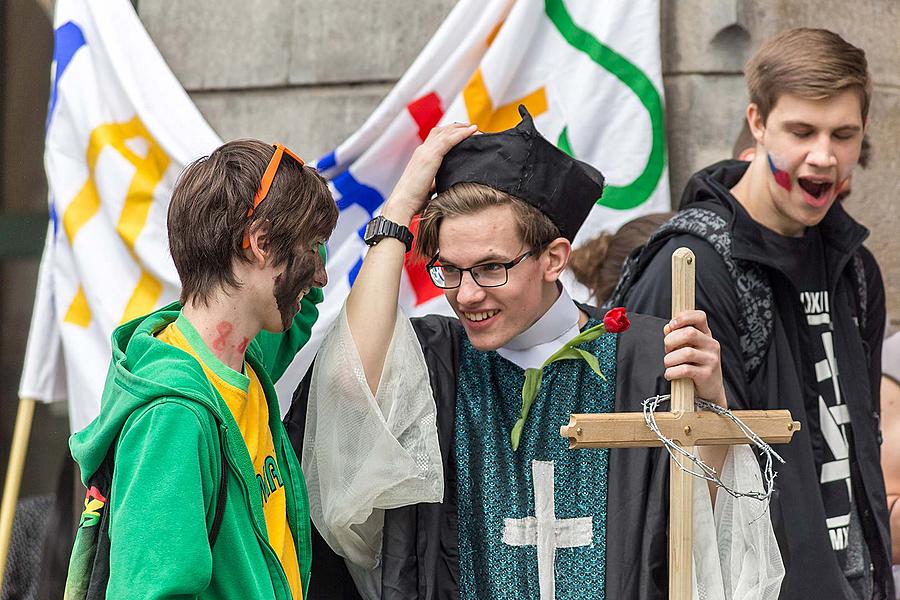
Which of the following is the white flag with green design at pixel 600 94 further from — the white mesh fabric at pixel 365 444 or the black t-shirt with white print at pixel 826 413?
the white mesh fabric at pixel 365 444

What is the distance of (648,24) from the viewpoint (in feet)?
11.6

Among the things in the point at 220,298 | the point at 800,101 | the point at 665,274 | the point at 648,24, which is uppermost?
the point at 648,24

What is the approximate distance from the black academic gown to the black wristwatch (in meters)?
0.21

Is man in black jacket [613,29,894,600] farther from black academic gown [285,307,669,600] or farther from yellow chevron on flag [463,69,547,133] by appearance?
yellow chevron on flag [463,69,547,133]

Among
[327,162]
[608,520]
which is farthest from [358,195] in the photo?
[608,520]

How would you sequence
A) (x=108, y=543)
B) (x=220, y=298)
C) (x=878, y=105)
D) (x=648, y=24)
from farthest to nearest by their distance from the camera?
(x=878, y=105), (x=648, y=24), (x=220, y=298), (x=108, y=543)

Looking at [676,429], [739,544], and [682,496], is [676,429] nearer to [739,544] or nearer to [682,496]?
[682,496]

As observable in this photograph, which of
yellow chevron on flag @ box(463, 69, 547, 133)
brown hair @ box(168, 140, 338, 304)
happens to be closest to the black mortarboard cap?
brown hair @ box(168, 140, 338, 304)

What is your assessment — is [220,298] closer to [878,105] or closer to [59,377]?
[59,377]

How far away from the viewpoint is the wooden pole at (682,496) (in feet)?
6.62

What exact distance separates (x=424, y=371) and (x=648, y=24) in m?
1.69

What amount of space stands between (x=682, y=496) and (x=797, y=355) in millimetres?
802

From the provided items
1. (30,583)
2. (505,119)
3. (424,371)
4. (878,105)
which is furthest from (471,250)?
(30,583)

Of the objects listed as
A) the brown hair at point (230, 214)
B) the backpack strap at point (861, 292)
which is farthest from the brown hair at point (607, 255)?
the brown hair at point (230, 214)
